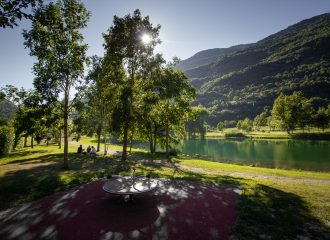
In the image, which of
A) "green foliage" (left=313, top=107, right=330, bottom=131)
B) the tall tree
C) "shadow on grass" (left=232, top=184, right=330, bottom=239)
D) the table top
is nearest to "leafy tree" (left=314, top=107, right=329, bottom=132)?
"green foliage" (left=313, top=107, right=330, bottom=131)

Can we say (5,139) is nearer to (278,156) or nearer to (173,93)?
(173,93)

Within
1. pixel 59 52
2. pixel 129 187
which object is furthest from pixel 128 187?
pixel 59 52

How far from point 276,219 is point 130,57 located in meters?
15.8

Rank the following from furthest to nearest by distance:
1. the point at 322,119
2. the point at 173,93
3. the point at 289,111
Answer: the point at 289,111 < the point at 322,119 < the point at 173,93

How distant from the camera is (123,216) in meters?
4.76

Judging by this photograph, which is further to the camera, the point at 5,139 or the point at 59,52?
the point at 5,139

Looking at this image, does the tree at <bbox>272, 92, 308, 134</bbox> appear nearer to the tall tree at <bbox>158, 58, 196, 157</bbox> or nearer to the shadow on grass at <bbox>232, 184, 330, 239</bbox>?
the tall tree at <bbox>158, 58, 196, 157</bbox>

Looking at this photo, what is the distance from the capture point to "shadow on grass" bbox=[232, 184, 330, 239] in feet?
12.5

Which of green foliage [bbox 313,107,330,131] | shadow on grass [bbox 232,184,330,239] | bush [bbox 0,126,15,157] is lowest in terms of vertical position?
shadow on grass [bbox 232,184,330,239]

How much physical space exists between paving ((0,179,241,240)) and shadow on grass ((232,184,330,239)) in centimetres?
35

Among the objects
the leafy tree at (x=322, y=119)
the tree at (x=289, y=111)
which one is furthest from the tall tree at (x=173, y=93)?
the leafy tree at (x=322, y=119)

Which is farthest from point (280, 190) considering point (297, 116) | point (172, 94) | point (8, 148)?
point (297, 116)

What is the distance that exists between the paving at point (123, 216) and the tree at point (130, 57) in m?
8.46

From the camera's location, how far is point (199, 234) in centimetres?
388
